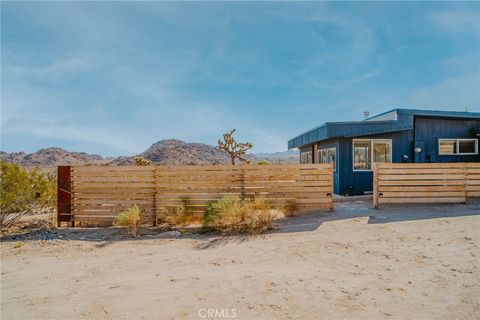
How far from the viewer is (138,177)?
849 centimetres

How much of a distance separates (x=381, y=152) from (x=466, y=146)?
4.65 m

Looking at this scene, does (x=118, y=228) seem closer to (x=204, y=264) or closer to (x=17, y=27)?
(x=204, y=264)

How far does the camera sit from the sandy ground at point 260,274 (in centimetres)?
330

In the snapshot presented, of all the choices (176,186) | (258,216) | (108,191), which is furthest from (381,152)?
(108,191)

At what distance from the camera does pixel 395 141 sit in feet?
43.3

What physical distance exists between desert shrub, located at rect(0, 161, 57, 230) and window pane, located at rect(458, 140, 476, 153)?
17.8 m

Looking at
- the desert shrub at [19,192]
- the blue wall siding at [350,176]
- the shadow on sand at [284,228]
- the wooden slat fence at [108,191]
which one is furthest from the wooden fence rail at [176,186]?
the blue wall siding at [350,176]

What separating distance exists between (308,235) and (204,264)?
276 cm

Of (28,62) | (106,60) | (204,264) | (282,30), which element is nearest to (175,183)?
(204,264)

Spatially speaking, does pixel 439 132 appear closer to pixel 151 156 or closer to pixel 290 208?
pixel 290 208

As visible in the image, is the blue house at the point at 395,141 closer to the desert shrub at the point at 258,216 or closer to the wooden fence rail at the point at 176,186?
the wooden fence rail at the point at 176,186

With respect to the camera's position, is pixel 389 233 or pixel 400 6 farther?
pixel 400 6

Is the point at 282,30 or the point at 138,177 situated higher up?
the point at 282,30

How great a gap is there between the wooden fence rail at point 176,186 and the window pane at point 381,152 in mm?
5537
